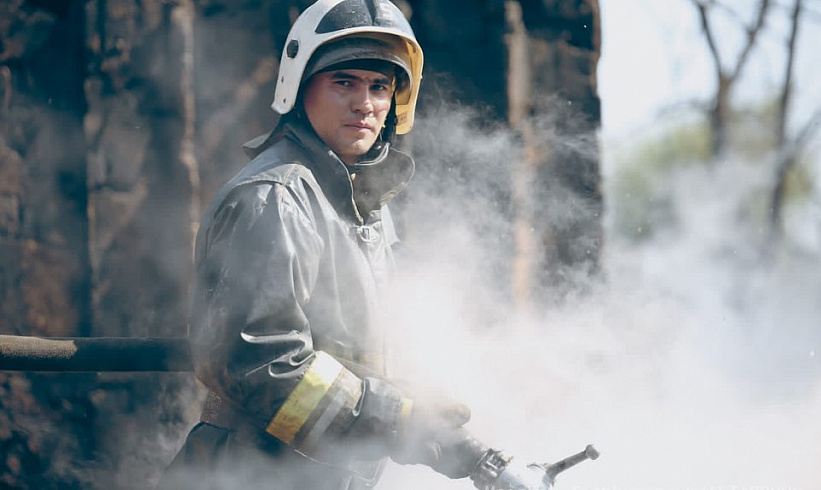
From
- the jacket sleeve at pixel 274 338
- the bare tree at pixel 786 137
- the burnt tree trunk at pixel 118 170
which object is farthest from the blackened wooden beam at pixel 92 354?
the bare tree at pixel 786 137

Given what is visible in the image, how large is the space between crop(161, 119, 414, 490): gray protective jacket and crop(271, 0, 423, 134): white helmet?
0.15 m

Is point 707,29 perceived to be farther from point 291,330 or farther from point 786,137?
point 291,330

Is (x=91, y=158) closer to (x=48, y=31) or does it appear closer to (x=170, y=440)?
(x=48, y=31)

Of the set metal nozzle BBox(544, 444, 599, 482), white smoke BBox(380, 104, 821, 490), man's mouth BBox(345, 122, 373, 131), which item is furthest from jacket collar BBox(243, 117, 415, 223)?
metal nozzle BBox(544, 444, 599, 482)

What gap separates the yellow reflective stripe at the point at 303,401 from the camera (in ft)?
7.80

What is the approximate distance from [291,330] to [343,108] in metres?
0.77

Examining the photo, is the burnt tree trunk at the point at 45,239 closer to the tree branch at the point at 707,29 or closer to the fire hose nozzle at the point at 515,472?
the fire hose nozzle at the point at 515,472

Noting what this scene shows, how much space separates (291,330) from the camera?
95.0 inches

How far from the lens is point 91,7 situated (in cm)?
428

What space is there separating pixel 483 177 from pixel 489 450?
81.0 inches

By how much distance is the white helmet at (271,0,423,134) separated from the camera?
2777mm

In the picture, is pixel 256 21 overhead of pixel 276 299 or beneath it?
overhead

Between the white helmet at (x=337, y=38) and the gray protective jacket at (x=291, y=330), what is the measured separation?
0.49ft

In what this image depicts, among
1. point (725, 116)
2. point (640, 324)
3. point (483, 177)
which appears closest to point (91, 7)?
point (483, 177)
